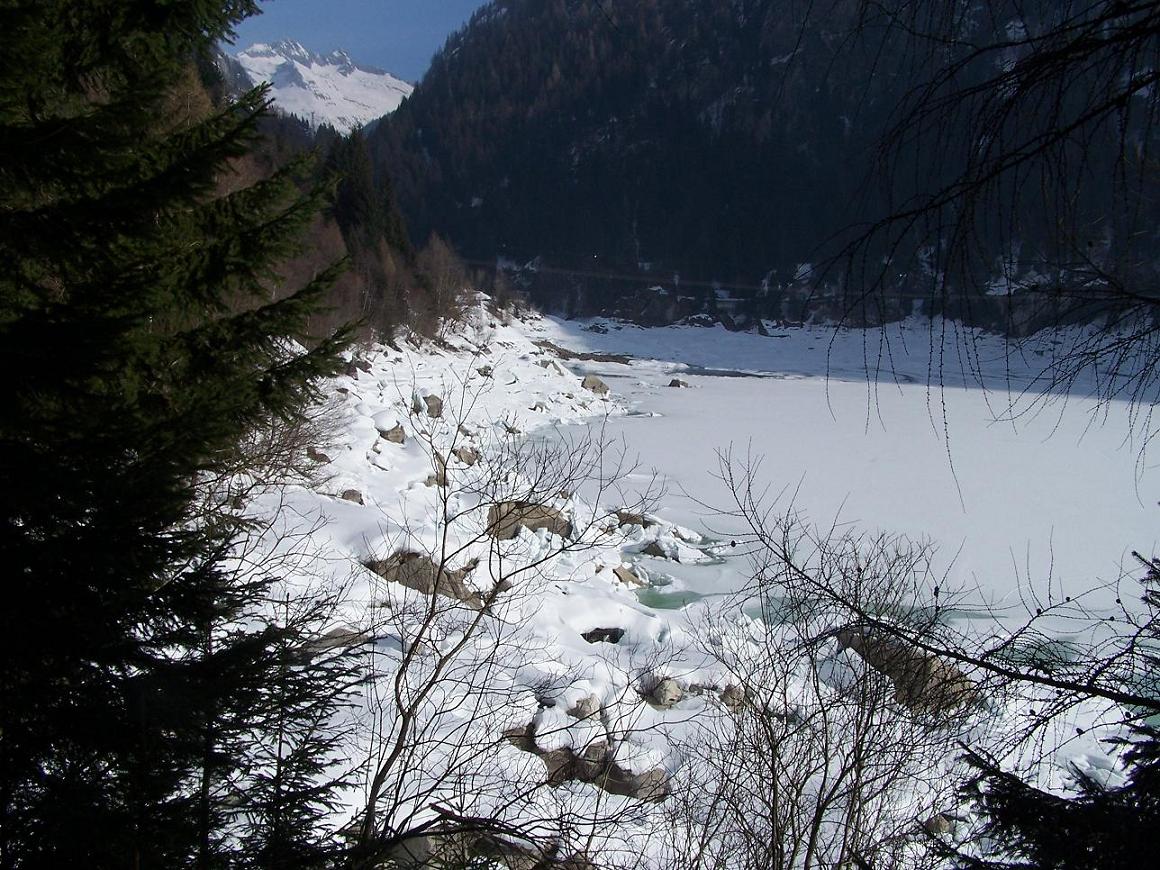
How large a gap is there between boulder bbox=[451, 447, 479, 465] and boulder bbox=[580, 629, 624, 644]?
6.54 metres

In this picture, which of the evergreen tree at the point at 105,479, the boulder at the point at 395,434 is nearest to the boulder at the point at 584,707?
the evergreen tree at the point at 105,479

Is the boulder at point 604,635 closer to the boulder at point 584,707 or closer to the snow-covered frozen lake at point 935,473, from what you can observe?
the boulder at point 584,707

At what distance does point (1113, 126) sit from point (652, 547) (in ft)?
33.4

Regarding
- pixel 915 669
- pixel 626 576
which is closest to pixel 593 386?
pixel 626 576

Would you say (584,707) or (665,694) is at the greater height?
(665,694)

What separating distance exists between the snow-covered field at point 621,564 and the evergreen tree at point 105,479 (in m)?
0.91

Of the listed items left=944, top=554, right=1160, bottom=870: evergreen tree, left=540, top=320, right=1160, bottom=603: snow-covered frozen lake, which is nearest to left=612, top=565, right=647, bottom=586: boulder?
left=540, top=320, right=1160, bottom=603: snow-covered frozen lake

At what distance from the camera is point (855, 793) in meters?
3.83

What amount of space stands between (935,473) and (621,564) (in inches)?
399

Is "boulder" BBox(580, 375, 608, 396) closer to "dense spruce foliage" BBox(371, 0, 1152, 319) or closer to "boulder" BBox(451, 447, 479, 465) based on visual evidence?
"boulder" BBox(451, 447, 479, 465)

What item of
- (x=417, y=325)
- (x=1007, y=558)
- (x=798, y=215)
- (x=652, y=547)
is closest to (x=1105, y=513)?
(x=1007, y=558)

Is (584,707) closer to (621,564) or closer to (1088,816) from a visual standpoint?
(621,564)

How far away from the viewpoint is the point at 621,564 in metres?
10.1

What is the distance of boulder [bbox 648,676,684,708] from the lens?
6.36 meters
